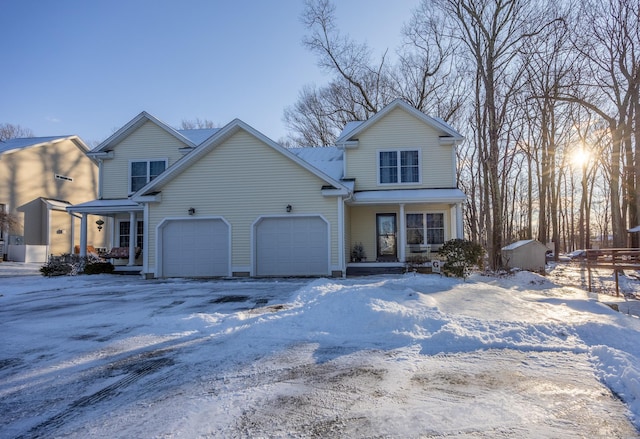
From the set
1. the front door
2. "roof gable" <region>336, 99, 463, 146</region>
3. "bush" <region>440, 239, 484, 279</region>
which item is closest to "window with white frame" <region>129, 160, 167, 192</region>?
"roof gable" <region>336, 99, 463, 146</region>

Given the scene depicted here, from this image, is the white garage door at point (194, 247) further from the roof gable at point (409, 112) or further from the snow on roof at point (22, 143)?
the snow on roof at point (22, 143)

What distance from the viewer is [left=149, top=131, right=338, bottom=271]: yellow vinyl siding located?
1361 cm

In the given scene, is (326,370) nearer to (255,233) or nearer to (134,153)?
(255,233)

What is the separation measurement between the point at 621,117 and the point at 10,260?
33203 millimetres

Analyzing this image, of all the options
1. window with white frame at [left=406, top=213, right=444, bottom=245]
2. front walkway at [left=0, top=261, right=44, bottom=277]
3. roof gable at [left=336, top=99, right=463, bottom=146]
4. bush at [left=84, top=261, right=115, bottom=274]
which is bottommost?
front walkway at [left=0, top=261, right=44, bottom=277]

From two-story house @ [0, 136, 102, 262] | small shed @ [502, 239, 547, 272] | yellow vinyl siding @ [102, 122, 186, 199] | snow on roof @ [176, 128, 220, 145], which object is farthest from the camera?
two-story house @ [0, 136, 102, 262]

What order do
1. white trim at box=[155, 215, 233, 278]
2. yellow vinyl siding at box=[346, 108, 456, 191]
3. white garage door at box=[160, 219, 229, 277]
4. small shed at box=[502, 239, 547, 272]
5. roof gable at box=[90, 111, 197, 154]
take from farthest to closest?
small shed at box=[502, 239, 547, 272] → roof gable at box=[90, 111, 197, 154] → yellow vinyl siding at box=[346, 108, 456, 191] → white garage door at box=[160, 219, 229, 277] → white trim at box=[155, 215, 233, 278]

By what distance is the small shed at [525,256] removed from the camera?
17.9 m

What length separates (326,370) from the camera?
4328 millimetres

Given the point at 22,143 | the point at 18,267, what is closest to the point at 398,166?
the point at 18,267

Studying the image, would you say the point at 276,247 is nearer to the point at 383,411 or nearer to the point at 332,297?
the point at 332,297

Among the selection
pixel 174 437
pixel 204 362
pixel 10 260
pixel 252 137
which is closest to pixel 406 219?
pixel 252 137

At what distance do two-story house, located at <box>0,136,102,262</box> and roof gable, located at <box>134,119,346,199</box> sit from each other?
11049mm

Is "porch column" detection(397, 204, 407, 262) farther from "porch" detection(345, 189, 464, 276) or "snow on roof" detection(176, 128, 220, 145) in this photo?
"snow on roof" detection(176, 128, 220, 145)
